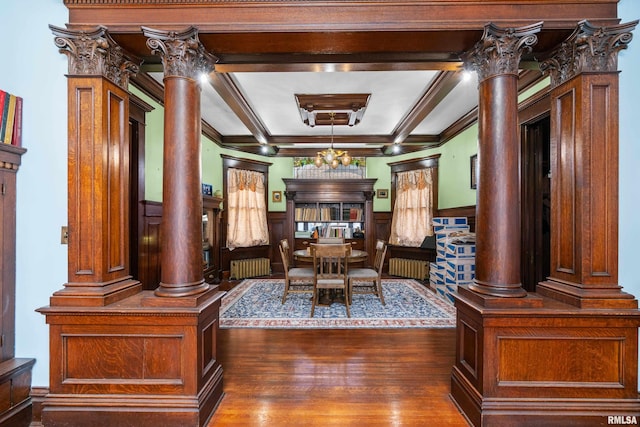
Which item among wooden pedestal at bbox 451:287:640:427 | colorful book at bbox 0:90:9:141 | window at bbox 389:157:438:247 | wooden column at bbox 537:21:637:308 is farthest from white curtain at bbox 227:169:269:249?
wooden column at bbox 537:21:637:308

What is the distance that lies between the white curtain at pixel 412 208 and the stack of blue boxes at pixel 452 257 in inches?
44.4

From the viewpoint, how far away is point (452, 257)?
4355 millimetres

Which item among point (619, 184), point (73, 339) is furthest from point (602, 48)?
point (73, 339)

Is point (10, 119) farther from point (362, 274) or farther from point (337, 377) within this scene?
point (362, 274)

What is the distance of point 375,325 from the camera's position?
3432 mm

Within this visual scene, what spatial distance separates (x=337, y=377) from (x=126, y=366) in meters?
1.47

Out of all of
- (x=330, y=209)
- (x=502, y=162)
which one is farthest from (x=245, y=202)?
(x=502, y=162)

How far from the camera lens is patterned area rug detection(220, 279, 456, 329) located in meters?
3.49

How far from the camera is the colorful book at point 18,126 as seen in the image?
1901 mm

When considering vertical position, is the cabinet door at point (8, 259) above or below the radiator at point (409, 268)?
above

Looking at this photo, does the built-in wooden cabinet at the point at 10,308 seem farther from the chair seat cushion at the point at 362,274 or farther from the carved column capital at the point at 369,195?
the carved column capital at the point at 369,195

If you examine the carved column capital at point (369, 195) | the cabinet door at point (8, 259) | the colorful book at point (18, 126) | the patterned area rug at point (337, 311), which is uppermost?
the colorful book at point (18, 126)

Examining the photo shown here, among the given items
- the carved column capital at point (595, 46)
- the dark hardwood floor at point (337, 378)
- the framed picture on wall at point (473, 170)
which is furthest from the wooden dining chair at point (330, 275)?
the carved column capital at point (595, 46)

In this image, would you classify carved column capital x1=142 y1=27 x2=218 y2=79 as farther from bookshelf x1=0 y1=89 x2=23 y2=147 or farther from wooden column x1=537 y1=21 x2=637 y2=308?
wooden column x1=537 y1=21 x2=637 y2=308
